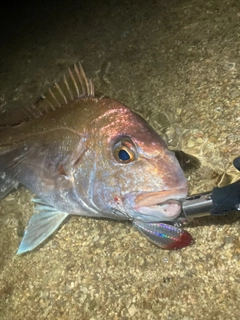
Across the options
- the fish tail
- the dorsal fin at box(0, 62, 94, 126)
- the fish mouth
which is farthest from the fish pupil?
the fish tail

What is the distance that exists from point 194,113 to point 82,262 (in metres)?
1.29

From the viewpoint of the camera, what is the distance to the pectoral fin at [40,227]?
230 centimetres

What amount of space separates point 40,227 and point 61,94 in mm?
→ 847

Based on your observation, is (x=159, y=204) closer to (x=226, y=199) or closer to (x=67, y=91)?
(x=226, y=199)

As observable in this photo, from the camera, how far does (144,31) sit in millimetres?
3621

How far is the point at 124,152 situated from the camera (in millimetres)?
1806

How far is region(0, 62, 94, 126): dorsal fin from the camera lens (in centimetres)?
214

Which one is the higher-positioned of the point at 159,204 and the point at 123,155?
the point at 123,155

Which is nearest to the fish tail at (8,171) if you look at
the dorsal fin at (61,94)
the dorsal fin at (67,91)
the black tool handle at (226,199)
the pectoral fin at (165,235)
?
the dorsal fin at (61,94)

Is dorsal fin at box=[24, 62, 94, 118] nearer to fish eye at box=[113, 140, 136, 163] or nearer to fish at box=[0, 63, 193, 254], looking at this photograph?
fish at box=[0, 63, 193, 254]

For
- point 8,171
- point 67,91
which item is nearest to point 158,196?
point 67,91

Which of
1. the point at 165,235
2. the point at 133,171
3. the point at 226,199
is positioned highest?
the point at 133,171

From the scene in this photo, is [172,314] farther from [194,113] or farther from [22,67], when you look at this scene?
[22,67]

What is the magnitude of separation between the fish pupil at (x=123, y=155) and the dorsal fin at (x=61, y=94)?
1.60 feet
